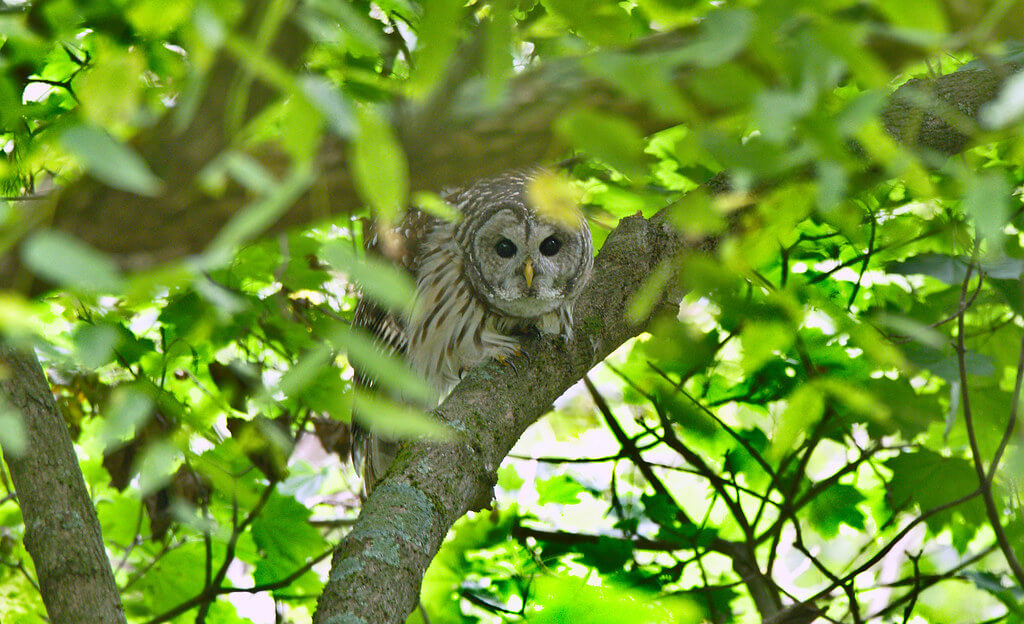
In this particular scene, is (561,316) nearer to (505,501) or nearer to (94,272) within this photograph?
(505,501)

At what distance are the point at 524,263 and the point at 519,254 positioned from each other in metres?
0.08

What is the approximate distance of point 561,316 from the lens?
3361 mm

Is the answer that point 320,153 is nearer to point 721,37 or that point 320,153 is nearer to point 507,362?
point 721,37

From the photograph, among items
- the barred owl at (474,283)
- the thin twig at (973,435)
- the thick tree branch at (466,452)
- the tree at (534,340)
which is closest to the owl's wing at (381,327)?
the barred owl at (474,283)

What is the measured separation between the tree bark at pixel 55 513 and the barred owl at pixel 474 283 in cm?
117

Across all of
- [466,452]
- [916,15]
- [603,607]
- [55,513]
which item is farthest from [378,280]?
[55,513]

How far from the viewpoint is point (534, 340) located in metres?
3.02

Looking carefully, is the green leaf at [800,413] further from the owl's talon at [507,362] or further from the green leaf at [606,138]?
the owl's talon at [507,362]

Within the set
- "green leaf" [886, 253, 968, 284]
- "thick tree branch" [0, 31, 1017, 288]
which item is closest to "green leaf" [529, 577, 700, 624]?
"green leaf" [886, 253, 968, 284]

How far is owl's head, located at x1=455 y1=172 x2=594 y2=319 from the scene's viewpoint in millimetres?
3324

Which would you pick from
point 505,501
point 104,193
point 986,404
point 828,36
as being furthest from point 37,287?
point 986,404

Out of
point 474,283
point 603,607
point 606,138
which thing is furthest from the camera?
point 474,283

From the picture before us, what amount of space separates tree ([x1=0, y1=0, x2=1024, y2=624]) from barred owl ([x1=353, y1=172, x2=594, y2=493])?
240 mm

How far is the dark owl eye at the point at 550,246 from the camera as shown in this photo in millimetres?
3389
